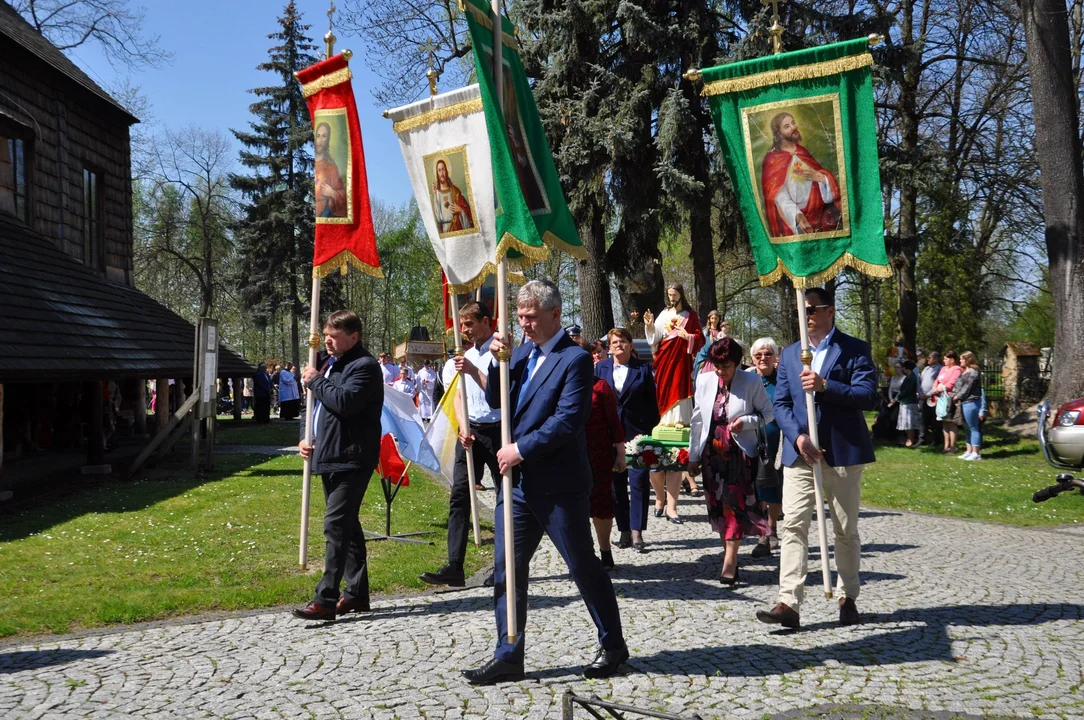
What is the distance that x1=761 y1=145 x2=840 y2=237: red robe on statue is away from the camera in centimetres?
657

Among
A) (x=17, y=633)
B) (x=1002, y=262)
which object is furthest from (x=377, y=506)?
(x=1002, y=262)

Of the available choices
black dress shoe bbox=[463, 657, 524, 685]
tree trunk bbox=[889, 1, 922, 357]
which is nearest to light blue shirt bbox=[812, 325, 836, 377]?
black dress shoe bbox=[463, 657, 524, 685]

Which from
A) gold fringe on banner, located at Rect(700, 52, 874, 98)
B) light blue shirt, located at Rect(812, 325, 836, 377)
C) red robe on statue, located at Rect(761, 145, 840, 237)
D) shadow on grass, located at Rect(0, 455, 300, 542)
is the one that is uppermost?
gold fringe on banner, located at Rect(700, 52, 874, 98)

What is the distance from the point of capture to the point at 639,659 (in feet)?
17.5

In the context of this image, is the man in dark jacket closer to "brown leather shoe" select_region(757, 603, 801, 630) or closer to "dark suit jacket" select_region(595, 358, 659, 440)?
"brown leather shoe" select_region(757, 603, 801, 630)

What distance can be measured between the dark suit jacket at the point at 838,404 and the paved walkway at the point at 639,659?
1.14 meters

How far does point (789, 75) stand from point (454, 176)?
2524 mm

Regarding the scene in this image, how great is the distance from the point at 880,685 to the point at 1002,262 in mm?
31991

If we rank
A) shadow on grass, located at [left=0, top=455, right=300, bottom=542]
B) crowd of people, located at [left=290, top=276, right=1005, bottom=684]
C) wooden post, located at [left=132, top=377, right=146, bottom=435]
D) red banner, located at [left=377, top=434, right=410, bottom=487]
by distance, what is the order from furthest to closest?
wooden post, located at [left=132, top=377, right=146, bottom=435], shadow on grass, located at [left=0, top=455, right=300, bottom=542], red banner, located at [left=377, top=434, right=410, bottom=487], crowd of people, located at [left=290, top=276, right=1005, bottom=684]

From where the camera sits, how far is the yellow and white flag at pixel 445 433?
8.64 metres

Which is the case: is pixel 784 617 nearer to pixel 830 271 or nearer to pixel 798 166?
pixel 830 271

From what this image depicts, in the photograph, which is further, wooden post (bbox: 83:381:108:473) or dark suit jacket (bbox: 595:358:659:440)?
wooden post (bbox: 83:381:108:473)

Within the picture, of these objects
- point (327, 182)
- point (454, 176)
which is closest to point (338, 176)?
point (327, 182)

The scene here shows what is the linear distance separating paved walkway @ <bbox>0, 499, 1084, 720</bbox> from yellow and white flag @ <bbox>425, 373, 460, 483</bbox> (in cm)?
170
